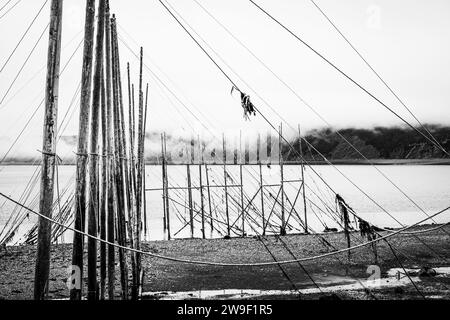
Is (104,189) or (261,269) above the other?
(104,189)

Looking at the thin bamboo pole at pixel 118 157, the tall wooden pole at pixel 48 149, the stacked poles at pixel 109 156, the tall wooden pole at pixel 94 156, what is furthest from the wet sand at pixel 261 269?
the tall wooden pole at pixel 48 149

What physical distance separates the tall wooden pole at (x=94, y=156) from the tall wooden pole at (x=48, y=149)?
99cm

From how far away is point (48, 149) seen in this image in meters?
6.00

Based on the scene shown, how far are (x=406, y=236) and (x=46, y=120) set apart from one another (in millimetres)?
20250

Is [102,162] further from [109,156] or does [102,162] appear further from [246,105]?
[246,105]

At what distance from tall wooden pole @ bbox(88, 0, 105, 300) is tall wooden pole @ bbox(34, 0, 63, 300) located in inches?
39.1

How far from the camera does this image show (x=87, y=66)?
6.52 m

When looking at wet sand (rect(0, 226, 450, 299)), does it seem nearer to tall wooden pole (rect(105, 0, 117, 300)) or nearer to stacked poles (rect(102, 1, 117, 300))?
tall wooden pole (rect(105, 0, 117, 300))

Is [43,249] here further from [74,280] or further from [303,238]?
[303,238]

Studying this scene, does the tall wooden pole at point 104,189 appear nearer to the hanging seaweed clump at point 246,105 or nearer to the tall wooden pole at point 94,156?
the tall wooden pole at point 94,156

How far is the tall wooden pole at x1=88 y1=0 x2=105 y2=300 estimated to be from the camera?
704cm

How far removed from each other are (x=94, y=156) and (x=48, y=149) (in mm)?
1207

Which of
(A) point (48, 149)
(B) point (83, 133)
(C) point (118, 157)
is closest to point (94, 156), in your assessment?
(B) point (83, 133)
